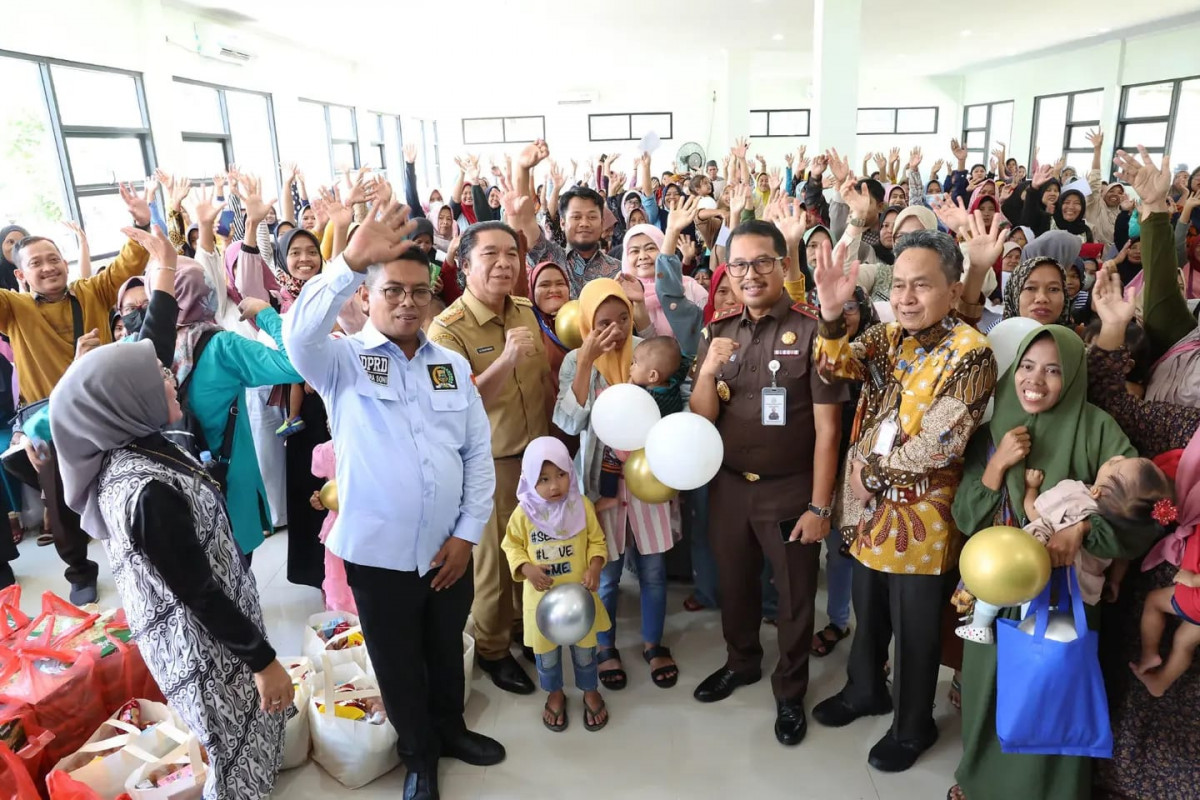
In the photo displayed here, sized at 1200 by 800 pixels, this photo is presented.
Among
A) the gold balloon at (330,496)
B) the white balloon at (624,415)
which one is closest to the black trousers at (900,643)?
the white balloon at (624,415)

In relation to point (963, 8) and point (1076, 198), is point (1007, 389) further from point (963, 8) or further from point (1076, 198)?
point (963, 8)

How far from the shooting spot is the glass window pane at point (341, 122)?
42.0ft

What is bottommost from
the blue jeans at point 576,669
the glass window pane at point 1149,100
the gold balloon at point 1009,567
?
the blue jeans at point 576,669

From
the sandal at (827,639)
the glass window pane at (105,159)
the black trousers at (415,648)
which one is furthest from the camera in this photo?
the glass window pane at (105,159)

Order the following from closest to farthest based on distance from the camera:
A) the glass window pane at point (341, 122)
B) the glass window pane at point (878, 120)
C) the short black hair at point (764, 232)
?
the short black hair at point (764, 232) < the glass window pane at point (341, 122) < the glass window pane at point (878, 120)

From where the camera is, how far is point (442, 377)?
1822mm

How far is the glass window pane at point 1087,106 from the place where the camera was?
41.4ft

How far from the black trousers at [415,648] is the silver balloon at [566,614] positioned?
251 mm

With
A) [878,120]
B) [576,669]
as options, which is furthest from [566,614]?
[878,120]

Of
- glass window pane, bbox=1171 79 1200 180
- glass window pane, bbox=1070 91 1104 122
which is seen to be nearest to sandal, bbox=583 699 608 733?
glass window pane, bbox=1171 79 1200 180

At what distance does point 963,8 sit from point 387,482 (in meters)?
10.7

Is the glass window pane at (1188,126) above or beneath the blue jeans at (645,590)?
above

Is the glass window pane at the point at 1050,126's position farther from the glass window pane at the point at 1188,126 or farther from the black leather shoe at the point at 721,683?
the black leather shoe at the point at 721,683

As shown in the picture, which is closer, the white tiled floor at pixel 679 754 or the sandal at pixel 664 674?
the white tiled floor at pixel 679 754
